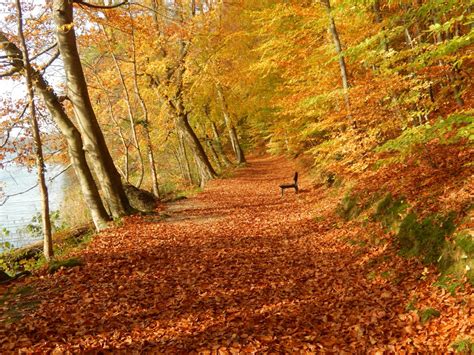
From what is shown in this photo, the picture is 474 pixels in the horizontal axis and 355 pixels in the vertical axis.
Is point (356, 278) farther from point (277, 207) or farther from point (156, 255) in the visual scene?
point (277, 207)

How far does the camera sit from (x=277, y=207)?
13.5m

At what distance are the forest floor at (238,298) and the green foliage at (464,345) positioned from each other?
0.11 m

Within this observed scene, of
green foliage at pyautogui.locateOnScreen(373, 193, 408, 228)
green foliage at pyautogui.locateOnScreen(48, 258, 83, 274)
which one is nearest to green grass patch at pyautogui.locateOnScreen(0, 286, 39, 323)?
green foliage at pyautogui.locateOnScreen(48, 258, 83, 274)

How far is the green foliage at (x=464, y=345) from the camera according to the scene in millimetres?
4055

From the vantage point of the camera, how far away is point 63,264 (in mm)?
7328

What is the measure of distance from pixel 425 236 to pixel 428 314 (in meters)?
1.82

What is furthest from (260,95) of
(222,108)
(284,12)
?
(284,12)

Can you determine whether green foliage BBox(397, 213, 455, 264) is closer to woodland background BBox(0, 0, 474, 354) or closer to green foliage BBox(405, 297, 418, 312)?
woodland background BBox(0, 0, 474, 354)

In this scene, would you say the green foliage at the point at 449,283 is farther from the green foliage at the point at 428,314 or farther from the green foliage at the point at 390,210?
the green foliage at the point at 390,210

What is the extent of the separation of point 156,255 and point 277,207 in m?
6.30

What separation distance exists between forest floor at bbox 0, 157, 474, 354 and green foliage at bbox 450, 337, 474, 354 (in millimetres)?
110

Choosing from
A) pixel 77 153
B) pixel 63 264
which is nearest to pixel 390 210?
pixel 63 264

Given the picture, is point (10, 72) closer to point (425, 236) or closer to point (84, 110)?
point (84, 110)

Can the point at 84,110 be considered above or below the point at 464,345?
above
